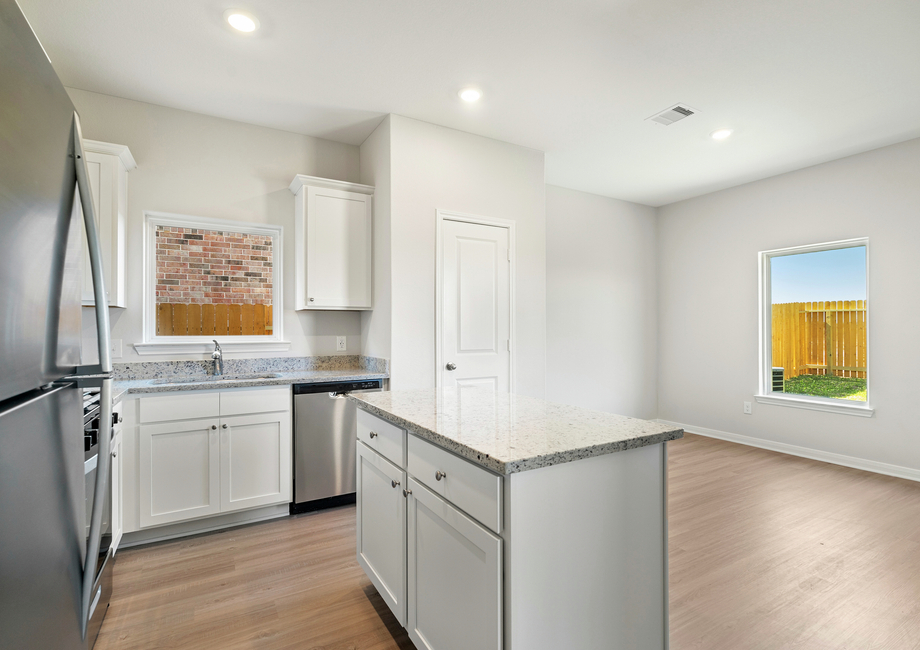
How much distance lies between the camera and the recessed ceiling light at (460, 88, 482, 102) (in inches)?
120

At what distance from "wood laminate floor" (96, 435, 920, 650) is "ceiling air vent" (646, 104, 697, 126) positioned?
9.10ft

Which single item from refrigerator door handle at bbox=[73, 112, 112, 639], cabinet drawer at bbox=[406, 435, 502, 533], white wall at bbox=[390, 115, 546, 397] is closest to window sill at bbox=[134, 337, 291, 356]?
white wall at bbox=[390, 115, 546, 397]

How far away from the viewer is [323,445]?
3.13 metres

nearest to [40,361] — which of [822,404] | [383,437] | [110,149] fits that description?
[383,437]

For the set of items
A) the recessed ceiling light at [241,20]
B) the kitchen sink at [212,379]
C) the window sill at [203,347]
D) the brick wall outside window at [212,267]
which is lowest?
the kitchen sink at [212,379]

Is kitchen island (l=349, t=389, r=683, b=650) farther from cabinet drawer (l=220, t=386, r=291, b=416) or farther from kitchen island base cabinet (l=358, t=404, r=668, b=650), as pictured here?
cabinet drawer (l=220, t=386, r=291, b=416)

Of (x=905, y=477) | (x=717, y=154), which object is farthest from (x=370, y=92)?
(x=905, y=477)

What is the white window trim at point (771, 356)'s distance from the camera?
4074mm

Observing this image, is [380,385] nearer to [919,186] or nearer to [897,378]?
[897,378]

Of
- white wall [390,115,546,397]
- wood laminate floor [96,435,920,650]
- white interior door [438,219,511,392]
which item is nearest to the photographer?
wood laminate floor [96,435,920,650]

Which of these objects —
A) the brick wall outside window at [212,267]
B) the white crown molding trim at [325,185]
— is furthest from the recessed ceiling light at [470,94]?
the brick wall outside window at [212,267]

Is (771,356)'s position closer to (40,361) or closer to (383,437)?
(383,437)

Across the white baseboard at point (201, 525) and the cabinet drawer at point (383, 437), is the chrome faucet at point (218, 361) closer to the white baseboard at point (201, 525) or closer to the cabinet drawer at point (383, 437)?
the white baseboard at point (201, 525)

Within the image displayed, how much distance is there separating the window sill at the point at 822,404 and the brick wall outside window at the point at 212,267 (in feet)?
15.9
